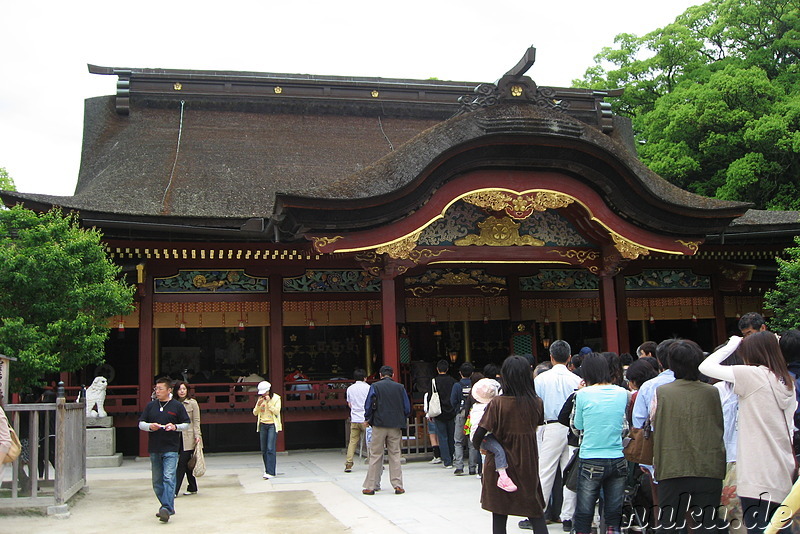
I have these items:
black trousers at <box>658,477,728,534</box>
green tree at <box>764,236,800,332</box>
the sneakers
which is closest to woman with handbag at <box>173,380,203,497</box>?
the sneakers

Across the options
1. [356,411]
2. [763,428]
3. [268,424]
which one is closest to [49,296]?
[268,424]

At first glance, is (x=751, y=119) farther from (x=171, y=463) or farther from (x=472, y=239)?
(x=171, y=463)

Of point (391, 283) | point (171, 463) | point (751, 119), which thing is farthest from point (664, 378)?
point (751, 119)

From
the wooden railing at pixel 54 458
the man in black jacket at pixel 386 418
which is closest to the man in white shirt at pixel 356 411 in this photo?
the man in black jacket at pixel 386 418

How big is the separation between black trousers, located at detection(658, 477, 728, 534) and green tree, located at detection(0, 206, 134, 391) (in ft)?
24.0

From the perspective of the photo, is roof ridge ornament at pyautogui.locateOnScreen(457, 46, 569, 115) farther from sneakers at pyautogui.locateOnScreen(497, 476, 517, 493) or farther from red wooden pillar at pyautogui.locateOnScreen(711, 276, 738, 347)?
sneakers at pyautogui.locateOnScreen(497, 476, 517, 493)

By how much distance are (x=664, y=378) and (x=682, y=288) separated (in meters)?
11.4

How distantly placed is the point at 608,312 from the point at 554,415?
22.2ft

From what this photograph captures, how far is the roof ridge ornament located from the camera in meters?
12.1

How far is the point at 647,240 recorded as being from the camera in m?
12.9

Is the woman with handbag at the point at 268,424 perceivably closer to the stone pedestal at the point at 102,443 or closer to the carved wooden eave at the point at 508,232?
the carved wooden eave at the point at 508,232

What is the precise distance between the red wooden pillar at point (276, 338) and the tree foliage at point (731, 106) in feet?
53.4

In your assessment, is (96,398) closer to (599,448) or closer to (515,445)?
(515,445)

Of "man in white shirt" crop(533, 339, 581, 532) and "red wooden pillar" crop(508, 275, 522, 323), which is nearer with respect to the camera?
"man in white shirt" crop(533, 339, 581, 532)
